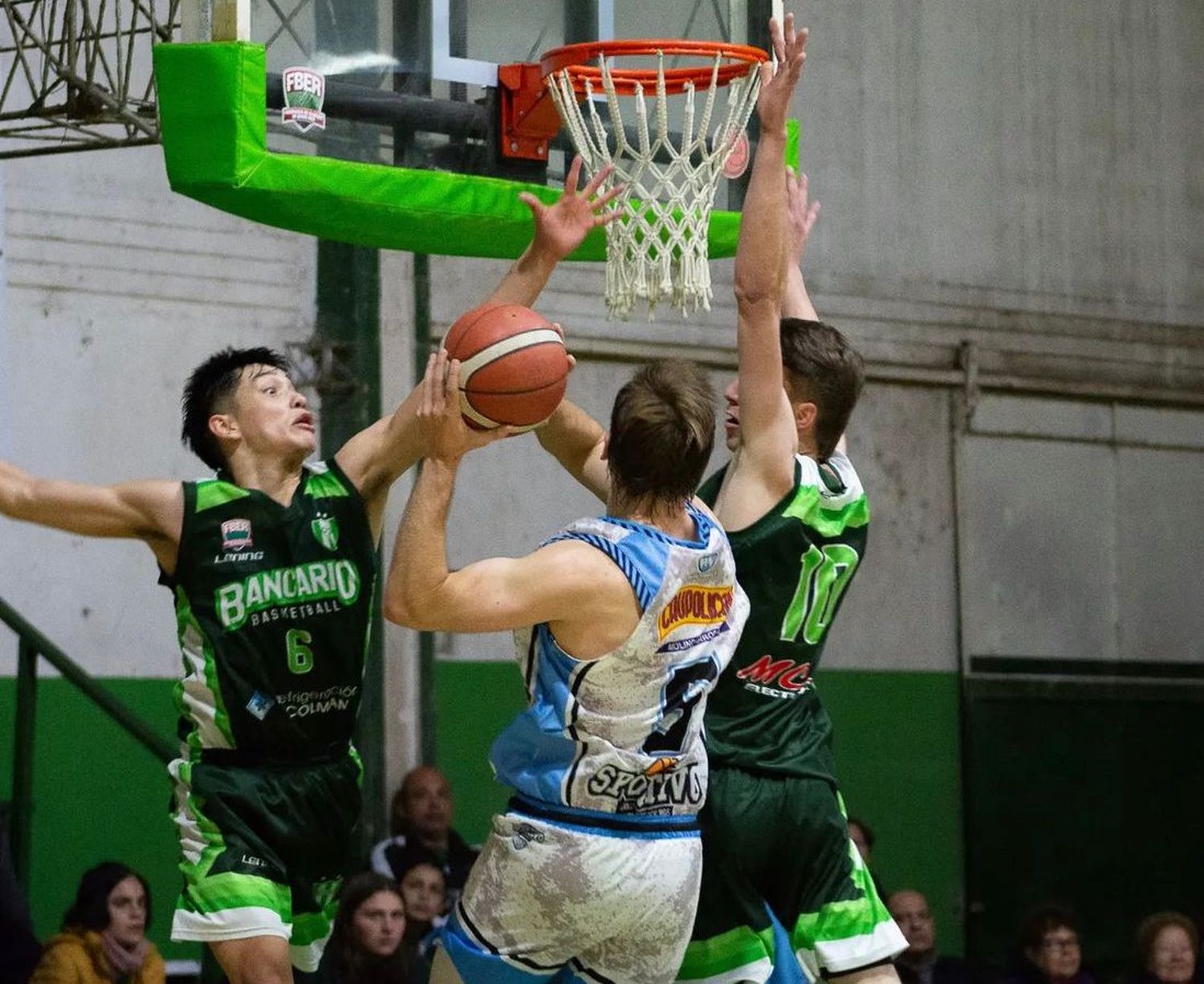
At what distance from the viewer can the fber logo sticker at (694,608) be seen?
4414 mm

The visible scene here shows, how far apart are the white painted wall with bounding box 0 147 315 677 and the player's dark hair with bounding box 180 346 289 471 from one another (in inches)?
158

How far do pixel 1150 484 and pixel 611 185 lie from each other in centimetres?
737

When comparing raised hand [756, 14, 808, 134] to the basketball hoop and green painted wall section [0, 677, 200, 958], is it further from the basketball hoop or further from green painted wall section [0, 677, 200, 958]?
green painted wall section [0, 677, 200, 958]

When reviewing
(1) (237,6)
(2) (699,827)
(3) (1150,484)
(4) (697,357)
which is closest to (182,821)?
(2) (699,827)

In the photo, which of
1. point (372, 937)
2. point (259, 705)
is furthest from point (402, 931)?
point (259, 705)

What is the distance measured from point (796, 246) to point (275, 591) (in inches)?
71.3

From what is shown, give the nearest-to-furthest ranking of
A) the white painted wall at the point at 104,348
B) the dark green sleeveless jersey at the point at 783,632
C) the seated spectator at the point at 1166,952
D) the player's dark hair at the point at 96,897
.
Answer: the dark green sleeveless jersey at the point at 783,632, the player's dark hair at the point at 96,897, the white painted wall at the point at 104,348, the seated spectator at the point at 1166,952

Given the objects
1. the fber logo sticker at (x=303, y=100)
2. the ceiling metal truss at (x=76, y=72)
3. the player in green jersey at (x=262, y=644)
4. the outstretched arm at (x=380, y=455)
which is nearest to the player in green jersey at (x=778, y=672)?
the outstretched arm at (x=380, y=455)

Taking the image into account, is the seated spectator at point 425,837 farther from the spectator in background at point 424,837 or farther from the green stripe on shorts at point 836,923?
the green stripe on shorts at point 836,923

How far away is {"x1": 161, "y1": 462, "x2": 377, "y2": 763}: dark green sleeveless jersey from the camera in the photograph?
210 inches

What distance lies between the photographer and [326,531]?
5426 millimetres

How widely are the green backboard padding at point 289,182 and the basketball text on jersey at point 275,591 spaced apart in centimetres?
118

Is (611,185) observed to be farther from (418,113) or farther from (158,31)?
(158,31)

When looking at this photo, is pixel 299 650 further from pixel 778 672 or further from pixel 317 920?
pixel 778 672
